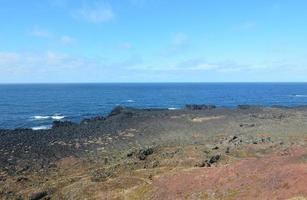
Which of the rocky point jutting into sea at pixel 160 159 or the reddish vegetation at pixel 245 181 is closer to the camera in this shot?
the reddish vegetation at pixel 245 181

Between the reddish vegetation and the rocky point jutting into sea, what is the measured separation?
0.21 feet

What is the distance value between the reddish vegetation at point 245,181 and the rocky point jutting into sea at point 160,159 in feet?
0.21

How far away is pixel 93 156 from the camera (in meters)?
45.3

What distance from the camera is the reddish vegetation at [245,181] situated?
23672mm

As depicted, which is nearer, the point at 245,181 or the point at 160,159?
the point at 245,181

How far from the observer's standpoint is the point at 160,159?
40.0m

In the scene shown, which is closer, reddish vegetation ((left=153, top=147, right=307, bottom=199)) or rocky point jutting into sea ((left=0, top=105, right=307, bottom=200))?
reddish vegetation ((left=153, top=147, right=307, bottom=199))

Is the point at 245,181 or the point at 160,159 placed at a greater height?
the point at 245,181

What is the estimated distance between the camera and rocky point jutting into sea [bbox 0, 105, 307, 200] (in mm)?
26656

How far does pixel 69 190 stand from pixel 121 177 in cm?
488

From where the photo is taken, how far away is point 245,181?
2636 cm

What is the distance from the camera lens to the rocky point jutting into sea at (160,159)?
2666 cm

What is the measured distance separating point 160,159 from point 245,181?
581 inches

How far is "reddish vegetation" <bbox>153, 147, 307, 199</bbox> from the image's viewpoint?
23672 mm
